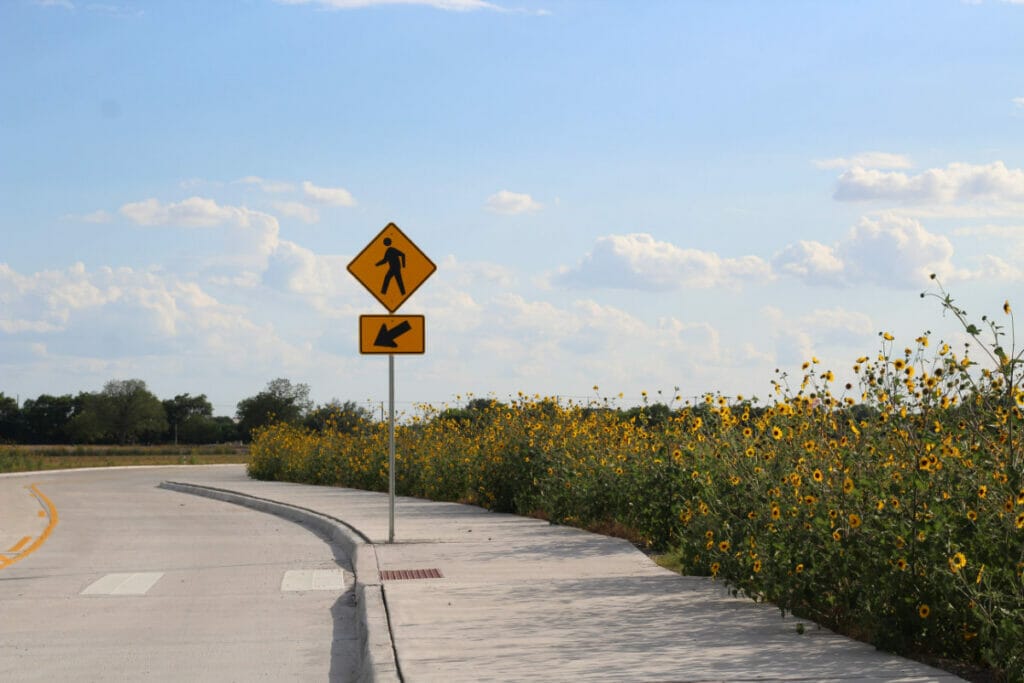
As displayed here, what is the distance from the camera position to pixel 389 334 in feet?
48.1

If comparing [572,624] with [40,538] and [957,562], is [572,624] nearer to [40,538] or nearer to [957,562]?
[957,562]

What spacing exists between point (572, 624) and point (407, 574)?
345 centimetres

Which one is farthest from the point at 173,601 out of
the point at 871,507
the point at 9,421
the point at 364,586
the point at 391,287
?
the point at 9,421

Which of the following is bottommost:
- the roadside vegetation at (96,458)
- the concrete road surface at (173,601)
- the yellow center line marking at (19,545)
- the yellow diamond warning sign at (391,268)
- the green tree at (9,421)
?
the concrete road surface at (173,601)

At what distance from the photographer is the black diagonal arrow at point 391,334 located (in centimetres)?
1464

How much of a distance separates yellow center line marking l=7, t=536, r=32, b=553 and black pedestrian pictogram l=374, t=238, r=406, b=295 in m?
6.34

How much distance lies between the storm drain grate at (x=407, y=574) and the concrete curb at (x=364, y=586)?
10 cm

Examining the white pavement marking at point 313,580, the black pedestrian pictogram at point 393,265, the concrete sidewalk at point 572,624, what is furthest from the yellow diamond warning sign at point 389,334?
the white pavement marking at point 313,580

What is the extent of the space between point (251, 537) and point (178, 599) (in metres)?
6.15

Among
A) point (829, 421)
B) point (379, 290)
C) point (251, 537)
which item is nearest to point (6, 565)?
point (251, 537)

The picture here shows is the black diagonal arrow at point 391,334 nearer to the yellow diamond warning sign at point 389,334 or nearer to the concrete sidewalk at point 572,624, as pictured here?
the yellow diamond warning sign at point 389,334

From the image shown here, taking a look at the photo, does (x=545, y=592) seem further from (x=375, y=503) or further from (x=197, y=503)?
(x=197, y=503)

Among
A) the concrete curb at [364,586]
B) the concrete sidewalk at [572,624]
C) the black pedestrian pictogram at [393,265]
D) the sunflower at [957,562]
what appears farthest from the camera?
the black pedestrian pictogram at [393,265]

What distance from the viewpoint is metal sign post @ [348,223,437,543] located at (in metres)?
14.6
